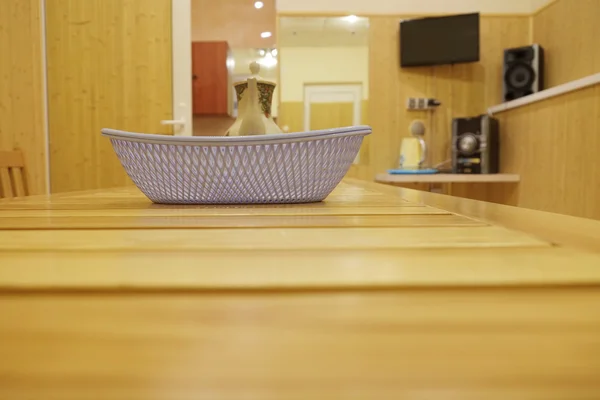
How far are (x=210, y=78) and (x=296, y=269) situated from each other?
3537 mm

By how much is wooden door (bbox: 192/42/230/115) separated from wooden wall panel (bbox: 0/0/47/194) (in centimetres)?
106

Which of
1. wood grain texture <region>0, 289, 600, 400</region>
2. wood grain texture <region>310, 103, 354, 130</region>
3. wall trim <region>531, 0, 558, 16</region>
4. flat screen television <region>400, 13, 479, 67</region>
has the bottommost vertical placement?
wood grain texture <region>0, 289, 600, 400</region>

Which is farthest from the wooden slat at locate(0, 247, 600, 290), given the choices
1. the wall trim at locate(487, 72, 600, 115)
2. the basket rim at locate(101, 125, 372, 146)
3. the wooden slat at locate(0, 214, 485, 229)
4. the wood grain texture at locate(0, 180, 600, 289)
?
the wall trim at locate(487, 72, 600, 115)

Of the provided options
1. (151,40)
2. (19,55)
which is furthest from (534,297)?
(19,55)

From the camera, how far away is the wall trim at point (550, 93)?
2.20 metres

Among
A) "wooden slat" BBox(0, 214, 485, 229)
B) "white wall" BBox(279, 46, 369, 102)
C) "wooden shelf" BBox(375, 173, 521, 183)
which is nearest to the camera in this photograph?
"wooden slat" BBox(0, 214, 485, 229)

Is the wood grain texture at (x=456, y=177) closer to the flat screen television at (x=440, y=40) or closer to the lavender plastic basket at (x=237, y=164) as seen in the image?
the flat screen television at (x=440, y=40)

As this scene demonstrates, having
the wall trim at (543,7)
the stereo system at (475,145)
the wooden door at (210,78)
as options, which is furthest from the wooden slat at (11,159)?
the wall trim at (543,7)

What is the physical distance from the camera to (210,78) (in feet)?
11.6

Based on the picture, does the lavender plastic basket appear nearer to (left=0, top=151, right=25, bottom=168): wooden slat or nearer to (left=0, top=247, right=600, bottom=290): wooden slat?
(left=0, top=247, right=600, bottom=290): wooden slat

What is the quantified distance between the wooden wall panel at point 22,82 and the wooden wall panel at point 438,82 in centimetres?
220

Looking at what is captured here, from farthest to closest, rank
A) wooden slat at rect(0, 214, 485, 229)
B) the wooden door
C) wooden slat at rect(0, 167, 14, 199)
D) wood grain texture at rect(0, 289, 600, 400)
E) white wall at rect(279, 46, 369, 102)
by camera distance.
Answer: the wooden door → white wall at rect(279, 46, 369, 102) → wooden slat at rect(0, 167, 14, 199) → wooden slat at rect(0, 214, 485, 229) → wood grain texture at rect(0, 289, 600, 400)

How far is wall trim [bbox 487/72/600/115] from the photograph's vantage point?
2.20 m

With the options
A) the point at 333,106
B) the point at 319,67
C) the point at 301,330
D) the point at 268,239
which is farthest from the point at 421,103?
the point at 301,330
